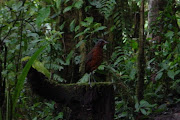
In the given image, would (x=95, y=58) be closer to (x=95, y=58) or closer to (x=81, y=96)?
(x=95, y=58)

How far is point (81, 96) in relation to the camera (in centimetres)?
272

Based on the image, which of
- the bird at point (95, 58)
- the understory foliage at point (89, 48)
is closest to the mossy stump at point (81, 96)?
the bird at point (95, 58)

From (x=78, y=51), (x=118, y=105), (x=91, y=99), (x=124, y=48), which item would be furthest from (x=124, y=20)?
(x=91, y=99)

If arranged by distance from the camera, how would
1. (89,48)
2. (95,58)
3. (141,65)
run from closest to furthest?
(95,58) < (141,65) < (89,48)

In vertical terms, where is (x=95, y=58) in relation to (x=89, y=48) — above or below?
below

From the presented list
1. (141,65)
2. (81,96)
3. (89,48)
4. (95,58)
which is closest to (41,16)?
(95,58)

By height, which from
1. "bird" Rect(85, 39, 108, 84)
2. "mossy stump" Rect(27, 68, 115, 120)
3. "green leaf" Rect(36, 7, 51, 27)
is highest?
"green leaf" Rect(36, 7, 51, 27)

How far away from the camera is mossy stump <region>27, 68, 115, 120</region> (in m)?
2.66

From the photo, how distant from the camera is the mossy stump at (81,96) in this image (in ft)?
8.71

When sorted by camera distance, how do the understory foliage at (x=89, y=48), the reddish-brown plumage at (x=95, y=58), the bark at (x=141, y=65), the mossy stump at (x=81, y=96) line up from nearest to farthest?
the mossy stump at (x=81, y=96), the reddish-brown plumage at (x=95, y=58), the understory foliage at (x=89, y=48), the bark at (x=141, y=65)

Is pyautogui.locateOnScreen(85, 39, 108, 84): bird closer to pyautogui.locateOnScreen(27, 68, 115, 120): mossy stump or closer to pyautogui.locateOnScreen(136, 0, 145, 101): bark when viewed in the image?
pyautogui.locateOnScreen(27, 68, 115, 120): mossy stump

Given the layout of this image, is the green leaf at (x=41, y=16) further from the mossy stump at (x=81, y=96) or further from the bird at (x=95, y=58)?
the bird at (x=95, y=58)

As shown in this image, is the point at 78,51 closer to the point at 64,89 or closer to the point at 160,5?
the point at 64,89

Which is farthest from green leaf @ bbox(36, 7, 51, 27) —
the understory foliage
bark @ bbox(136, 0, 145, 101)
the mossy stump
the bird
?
bark @ bbox(136, 0, 145, 101)
